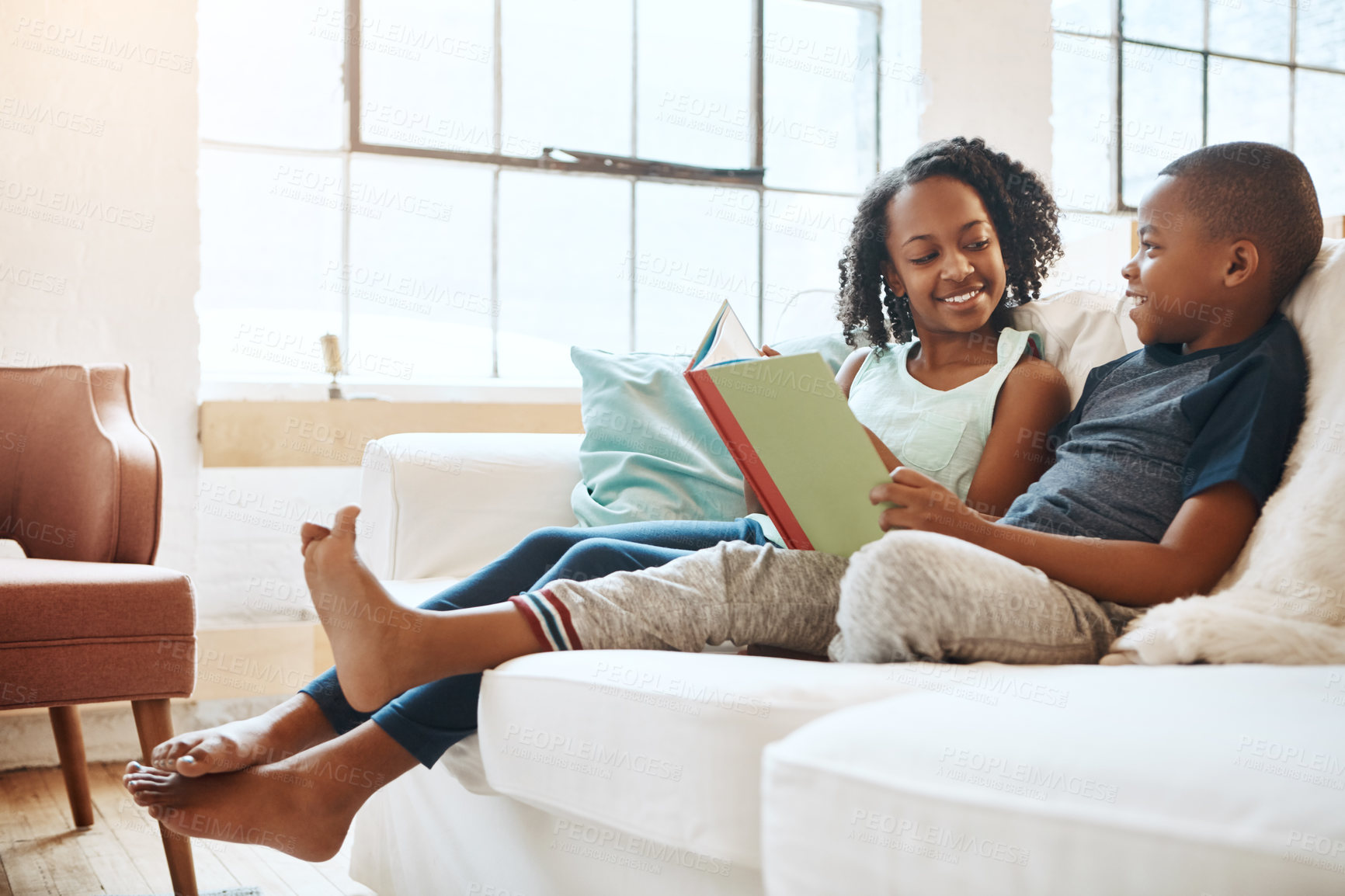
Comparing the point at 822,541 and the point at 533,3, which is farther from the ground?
the point at 533,3

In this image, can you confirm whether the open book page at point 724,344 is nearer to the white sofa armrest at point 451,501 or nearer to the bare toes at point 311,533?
the bare toes at point 311,533

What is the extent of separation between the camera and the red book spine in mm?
977

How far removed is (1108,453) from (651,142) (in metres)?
1.92

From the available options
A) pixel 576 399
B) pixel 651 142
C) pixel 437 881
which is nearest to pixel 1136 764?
pixel 437 881

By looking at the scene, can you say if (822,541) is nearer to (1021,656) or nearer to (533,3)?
(1021,656)

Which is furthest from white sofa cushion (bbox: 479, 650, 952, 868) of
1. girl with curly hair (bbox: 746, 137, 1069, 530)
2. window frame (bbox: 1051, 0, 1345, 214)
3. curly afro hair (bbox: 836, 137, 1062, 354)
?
window frame (bbox: 1051, 0, 1345, 214)

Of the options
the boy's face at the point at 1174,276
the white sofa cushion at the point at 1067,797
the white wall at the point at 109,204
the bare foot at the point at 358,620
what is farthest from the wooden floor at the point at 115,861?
the boy's face at the point at 1174,276

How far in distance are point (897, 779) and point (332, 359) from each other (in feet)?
6.63

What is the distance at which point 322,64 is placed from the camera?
2469mm

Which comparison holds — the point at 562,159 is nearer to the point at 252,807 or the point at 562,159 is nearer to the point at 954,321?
the point at 954,321

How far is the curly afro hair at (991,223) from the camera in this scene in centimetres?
145

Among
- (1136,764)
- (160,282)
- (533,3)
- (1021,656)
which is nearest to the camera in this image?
(1136,764)

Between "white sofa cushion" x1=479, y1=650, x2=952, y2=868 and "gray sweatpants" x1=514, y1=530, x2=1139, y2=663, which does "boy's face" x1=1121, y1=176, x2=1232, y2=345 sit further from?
"white sofa cushion" x1=479, y1=650, x2=952, y2=868

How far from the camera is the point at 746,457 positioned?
103cm
